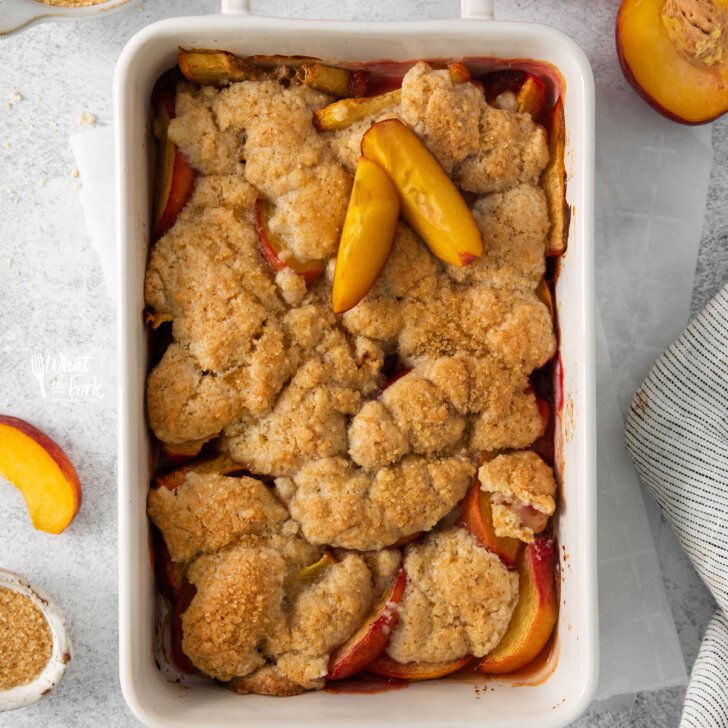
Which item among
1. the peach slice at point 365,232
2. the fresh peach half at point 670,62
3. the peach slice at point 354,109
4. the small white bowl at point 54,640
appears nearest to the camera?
the peach slice at point 365,232

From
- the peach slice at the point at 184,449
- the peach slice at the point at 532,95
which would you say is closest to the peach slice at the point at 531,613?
the peach slice at the point at 184,449

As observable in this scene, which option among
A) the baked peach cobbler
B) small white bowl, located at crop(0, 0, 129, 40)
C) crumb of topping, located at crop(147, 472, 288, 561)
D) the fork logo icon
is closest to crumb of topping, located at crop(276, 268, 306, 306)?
the baked peach cobbler

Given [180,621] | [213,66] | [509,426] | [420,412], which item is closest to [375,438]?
[420,412]

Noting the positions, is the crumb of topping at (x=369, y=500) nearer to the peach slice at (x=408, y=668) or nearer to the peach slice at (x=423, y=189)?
the peach slice at (x=408, y=668)

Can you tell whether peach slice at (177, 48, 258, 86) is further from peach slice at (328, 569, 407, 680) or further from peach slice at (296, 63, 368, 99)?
peach slice at (328, 569, 407, 680)

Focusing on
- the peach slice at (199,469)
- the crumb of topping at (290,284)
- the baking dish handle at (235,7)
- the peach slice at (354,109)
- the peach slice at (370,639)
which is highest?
the baking dish handle at (235,7)

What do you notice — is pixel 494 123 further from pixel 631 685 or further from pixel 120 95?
pixel 631 685
